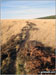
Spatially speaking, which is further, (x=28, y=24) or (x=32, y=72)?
(x=28, y=24)

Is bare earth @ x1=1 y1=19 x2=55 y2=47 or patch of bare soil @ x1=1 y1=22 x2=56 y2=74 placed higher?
bare earth @ x1=1 y1=19 x2=55 y2=47

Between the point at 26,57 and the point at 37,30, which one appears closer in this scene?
the point at 26,57

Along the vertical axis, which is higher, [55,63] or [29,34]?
[29,34]

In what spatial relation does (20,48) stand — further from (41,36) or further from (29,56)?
(41,36)

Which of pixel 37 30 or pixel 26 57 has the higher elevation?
pixel 37 30

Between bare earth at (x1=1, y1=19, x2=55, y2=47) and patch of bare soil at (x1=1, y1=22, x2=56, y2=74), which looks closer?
patch of bare soil at (x1=1, y1=22, x2=56, y2=74)

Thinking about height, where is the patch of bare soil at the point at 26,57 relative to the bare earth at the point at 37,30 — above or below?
below

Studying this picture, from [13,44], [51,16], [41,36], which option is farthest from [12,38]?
[51,16]

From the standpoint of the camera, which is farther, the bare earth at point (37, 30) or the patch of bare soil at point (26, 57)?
the bare earth at point (37, 30)
